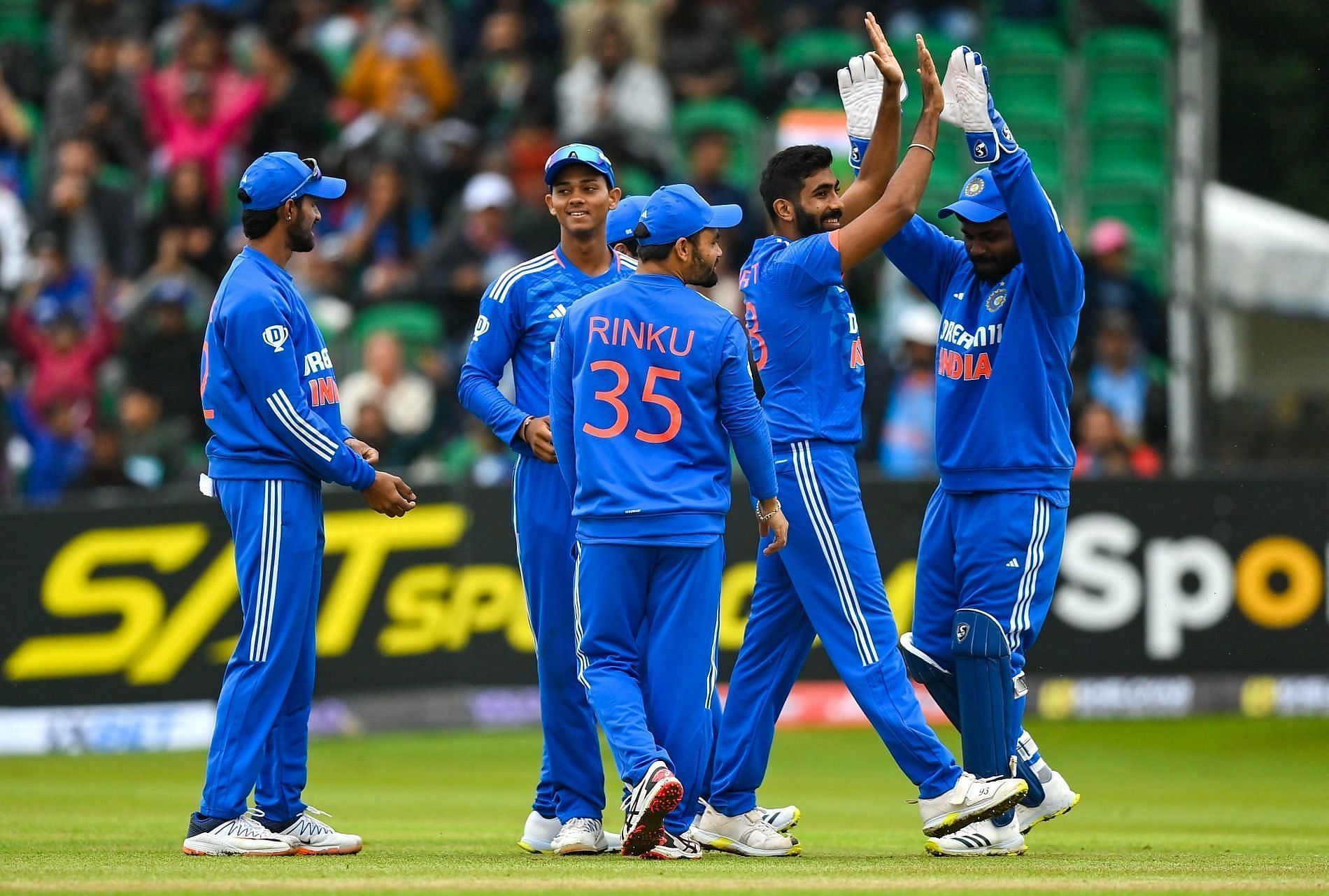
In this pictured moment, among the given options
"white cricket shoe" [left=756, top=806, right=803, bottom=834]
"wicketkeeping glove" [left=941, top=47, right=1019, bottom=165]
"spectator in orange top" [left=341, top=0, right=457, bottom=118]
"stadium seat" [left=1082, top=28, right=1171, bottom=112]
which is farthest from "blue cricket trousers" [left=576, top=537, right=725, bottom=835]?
"stadium seat" [left=1082, top=28, right=1171, bottom=112]

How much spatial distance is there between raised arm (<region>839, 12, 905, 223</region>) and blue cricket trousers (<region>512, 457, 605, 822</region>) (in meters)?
1.62

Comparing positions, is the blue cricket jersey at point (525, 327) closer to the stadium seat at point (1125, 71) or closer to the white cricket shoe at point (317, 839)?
the white cricket shoe at point (317, 839)

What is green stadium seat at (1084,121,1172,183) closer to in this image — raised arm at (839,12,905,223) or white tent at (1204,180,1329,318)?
white tent at (1204,180,1329,318)

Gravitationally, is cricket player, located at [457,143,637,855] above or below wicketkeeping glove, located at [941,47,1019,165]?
below

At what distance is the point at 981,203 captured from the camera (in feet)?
25.9

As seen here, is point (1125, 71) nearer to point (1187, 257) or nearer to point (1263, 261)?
point (1263, 261)

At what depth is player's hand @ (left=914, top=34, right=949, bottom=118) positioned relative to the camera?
A: 759cm

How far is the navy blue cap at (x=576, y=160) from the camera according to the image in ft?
25.8

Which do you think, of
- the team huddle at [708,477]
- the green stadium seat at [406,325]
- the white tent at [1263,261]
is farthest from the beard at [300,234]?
the white tent at [1263,261]

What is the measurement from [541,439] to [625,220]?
3.11 feet

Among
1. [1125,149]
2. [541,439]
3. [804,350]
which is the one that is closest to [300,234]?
[541,439]

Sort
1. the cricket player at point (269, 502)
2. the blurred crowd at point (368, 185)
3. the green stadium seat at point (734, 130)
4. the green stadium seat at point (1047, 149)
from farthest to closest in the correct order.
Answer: the green stadium seat at point (1047, 149), the green stadium seat at point (734, 130), the blurred crowd at point (368, 185), the cricket player at point (269, 502)

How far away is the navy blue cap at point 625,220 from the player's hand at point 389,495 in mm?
1303

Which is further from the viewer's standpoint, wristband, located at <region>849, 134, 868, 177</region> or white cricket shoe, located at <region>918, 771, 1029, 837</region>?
wristband, located at <region>849, 134, 868, 177</region>
